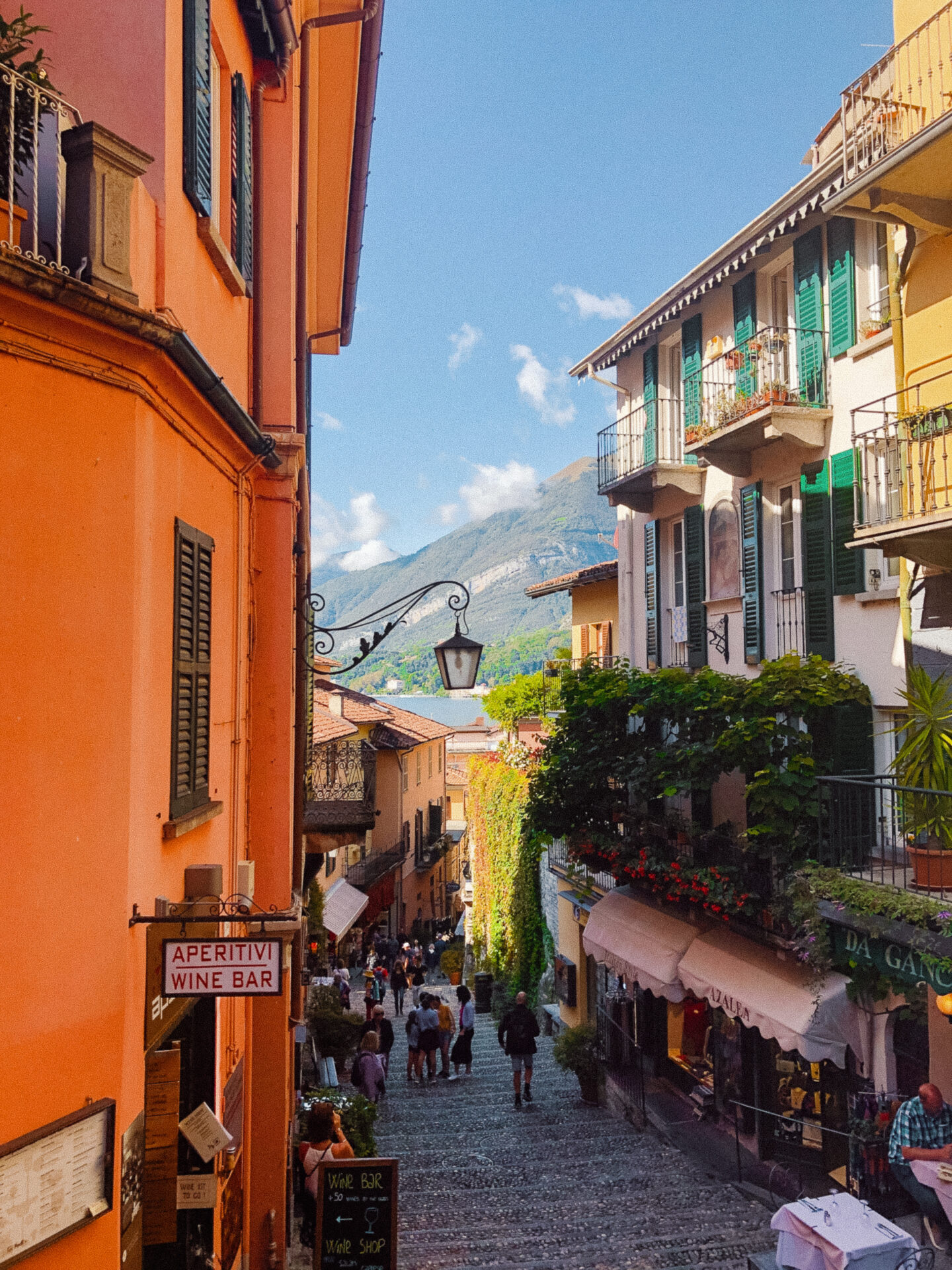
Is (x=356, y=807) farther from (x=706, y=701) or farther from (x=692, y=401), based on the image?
(x=692, y=401)

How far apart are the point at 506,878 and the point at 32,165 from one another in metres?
20.6

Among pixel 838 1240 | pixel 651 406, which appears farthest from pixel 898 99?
pixel 838 1240

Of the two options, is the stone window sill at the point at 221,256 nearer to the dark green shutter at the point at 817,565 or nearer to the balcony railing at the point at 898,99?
the balcony railing at the point at 898,99

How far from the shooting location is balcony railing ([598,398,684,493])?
1614 cm

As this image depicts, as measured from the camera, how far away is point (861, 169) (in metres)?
9.97

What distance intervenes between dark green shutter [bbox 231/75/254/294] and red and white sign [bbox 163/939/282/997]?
180 inches

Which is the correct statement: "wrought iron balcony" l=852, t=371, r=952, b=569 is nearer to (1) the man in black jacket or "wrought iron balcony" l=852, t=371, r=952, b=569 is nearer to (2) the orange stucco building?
(2) the orange stucco building

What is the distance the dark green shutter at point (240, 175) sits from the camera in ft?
21.8

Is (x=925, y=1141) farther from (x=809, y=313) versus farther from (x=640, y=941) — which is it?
(x=809, y=313)

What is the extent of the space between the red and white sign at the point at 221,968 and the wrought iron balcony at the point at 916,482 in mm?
7239

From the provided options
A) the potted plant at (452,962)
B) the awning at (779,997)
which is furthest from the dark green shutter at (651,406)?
the potted plant at (452,962)

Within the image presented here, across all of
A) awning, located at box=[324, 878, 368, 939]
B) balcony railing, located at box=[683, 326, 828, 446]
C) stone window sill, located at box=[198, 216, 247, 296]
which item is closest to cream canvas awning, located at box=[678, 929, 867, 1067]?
balcony railing, located at box=[683, 326, 828, 446]

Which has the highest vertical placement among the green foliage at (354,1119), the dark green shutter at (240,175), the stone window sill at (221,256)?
the dark green shutter at (240,175)

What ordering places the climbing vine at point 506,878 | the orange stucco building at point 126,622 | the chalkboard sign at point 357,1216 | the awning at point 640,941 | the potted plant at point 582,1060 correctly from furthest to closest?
the climbing vine at point 506,878
the potted plant at point 582,1060
the awning at point 640,941
the chalkboard sign at point 357,1216
the orange stucco building at point 126,622
